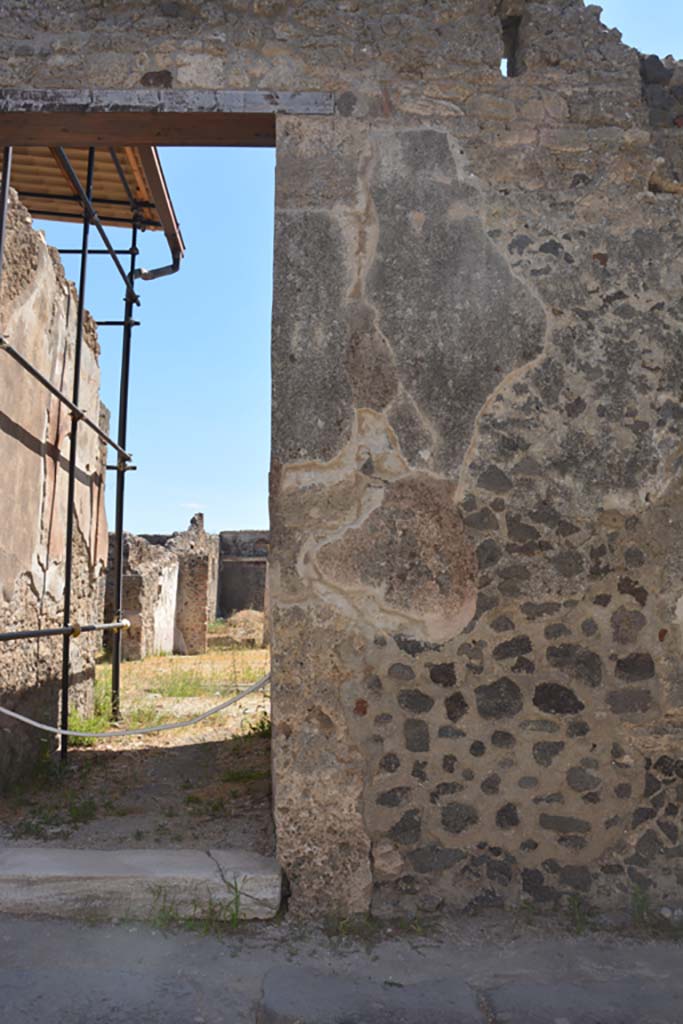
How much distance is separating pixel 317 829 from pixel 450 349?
5.90ft

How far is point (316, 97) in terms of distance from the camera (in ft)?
9.95

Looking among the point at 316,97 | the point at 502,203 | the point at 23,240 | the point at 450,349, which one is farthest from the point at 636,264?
the point at 23,240

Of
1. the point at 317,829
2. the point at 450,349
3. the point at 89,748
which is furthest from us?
the point at 89,748

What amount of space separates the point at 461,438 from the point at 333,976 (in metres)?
1.80

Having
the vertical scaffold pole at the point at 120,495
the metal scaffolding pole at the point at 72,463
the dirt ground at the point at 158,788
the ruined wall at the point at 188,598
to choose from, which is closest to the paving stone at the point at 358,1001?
the dirt ground at the point at 158,788

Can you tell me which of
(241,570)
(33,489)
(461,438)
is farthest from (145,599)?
(241,570)

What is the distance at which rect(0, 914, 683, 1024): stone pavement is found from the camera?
211 cm

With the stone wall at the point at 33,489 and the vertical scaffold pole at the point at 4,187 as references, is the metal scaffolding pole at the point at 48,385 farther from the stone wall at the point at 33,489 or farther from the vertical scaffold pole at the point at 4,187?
the vertical scaffold pole at the point at 4,187

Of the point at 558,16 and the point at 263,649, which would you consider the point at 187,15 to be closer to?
the point at 558,16

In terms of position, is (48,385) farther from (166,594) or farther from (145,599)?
(166,594)

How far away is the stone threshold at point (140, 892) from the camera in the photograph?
2.64 metres

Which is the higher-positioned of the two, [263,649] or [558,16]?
[558,16]

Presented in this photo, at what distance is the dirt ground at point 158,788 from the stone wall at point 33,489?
0.28 metres

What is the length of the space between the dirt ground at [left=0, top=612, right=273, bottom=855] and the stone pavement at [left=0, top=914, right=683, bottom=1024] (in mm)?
525
